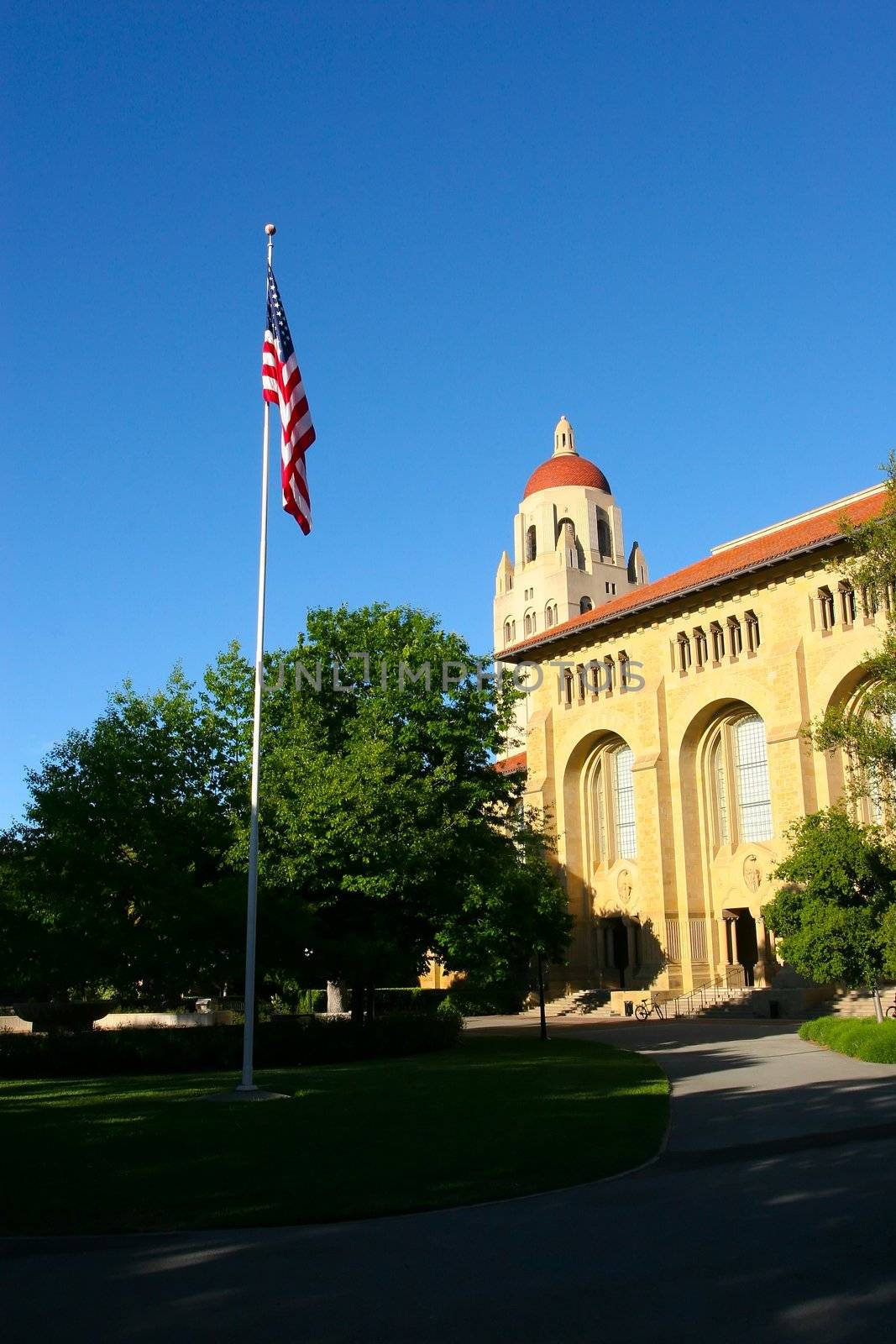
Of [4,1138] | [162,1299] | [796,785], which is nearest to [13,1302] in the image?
[162,1299]

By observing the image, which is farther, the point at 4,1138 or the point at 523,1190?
the point at 4,1138

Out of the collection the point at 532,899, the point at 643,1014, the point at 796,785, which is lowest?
the point at 643,1014

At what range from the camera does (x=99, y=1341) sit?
6.80 meters

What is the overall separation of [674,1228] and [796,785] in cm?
3441

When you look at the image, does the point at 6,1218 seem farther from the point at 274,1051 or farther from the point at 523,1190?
the point at 274,1051

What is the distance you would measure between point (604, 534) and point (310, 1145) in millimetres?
93119

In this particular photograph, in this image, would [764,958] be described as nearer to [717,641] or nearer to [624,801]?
[624,801]

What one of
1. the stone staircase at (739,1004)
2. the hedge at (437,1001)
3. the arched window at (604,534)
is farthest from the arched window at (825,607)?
the arched window at (604,534)

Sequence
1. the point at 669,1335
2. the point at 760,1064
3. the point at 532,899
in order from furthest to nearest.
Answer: the point at 532,899 < the point at 760,1064 < the point at 669,1335

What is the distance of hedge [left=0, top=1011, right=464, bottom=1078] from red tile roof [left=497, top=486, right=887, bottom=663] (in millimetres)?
23791

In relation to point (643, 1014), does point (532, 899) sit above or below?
above

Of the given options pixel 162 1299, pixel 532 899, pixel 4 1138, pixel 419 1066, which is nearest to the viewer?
pixel 162 1299

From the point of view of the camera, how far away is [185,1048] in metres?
27.0

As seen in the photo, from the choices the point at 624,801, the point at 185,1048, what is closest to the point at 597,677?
the point at 624,801
